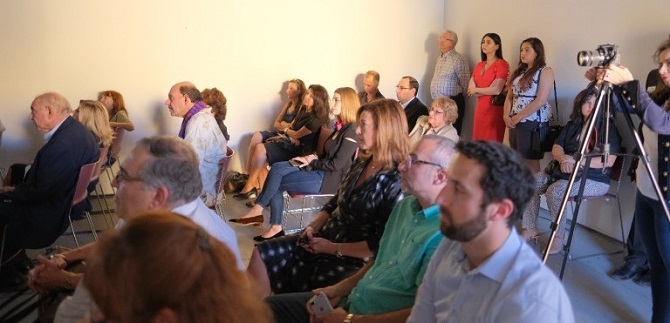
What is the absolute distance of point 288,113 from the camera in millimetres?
5852

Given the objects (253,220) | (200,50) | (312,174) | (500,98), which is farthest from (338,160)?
(200,50)

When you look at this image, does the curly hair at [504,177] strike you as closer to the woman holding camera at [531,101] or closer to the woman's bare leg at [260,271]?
the woman's bare leg at [260,271]

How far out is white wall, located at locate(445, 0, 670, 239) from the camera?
12.7 feet

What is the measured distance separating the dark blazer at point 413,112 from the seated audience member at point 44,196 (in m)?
2.93

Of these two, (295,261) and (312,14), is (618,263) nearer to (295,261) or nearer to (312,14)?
(295,261)

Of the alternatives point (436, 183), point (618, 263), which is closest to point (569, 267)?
point (618, 263)

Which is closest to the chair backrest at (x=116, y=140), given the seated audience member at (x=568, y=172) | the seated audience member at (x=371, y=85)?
the seated audience member at (x=371, y=85)

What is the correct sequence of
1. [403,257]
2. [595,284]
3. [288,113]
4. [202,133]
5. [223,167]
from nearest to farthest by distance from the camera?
[403,257]
[595,284]
[223,167]
[202,133]
[288,113]

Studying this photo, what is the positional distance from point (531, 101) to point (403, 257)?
3188 mm

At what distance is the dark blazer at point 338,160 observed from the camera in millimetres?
3949

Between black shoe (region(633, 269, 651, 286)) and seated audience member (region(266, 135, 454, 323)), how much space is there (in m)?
2.18

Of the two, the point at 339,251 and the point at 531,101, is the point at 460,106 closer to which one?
the point at 531,101

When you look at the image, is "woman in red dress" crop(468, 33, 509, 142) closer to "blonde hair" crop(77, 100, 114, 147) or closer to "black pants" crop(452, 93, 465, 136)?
"black pants" crop(452, 93, 465, 136)

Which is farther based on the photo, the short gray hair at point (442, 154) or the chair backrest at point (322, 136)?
the chair backrest at point (322, 136)
